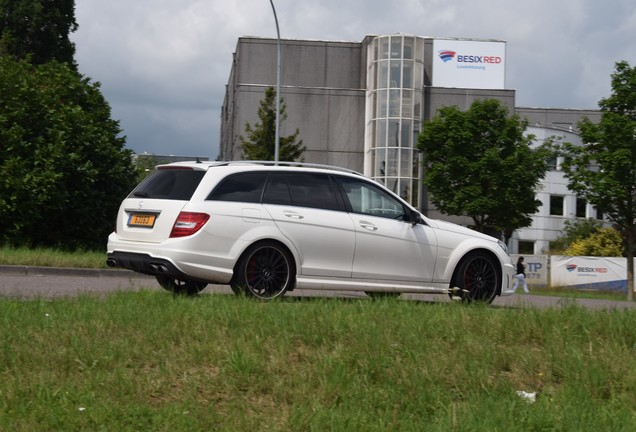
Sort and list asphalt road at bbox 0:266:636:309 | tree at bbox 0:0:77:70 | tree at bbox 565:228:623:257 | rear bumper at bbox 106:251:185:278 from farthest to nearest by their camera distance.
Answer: tree at bbox 565:228:623:257 → tree at bbox 0:0:77:70 → asphalt road at bbox 0:266:636:309 → rear bumper at bbox 106:251:185:278

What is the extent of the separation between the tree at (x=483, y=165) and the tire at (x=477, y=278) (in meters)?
35.9

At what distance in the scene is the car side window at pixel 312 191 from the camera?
10195 mm

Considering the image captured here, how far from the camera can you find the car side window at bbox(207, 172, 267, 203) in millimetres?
9641

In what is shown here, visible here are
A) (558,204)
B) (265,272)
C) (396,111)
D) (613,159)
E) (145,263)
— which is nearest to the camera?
(145,263)

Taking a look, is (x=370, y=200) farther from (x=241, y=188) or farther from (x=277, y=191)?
(x=241, y=188)

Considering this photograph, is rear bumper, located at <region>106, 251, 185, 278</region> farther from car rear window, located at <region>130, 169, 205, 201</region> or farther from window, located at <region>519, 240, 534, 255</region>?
window, located at <region>519, 240, 534, 255</region>

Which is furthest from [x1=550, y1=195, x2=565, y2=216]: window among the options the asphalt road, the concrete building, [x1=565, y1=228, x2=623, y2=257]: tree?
the asphalt road

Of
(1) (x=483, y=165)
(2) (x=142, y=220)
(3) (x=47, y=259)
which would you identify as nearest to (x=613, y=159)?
(1) (x=483, y=165)

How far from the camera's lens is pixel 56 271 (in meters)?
17.1

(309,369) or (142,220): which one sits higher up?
(142,220)

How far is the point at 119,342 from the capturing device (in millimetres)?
6180

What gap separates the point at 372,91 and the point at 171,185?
5597 centimetres

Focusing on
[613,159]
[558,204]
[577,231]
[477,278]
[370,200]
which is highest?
[558,204]

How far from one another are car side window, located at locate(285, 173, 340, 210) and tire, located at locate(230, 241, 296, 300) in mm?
748
